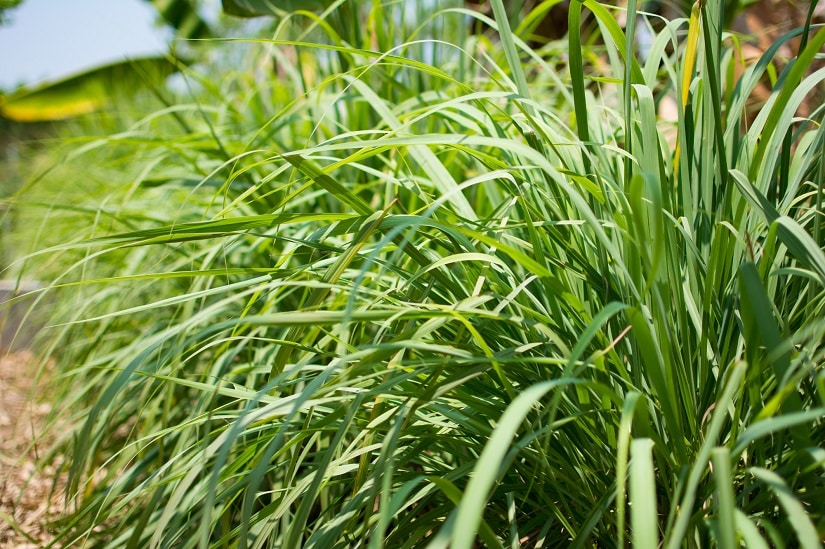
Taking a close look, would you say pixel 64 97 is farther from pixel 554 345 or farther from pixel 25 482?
pixel 554 345

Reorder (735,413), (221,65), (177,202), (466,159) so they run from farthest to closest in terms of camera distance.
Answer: (221,65)
(177,202)
(466,159)
(735,413)

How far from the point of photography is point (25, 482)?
142 cm

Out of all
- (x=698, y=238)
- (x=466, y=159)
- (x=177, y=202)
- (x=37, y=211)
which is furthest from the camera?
(x=37, y=211)

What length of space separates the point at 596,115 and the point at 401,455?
2.19 ft

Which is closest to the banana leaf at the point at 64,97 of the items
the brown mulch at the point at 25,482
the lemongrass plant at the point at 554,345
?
the brown mulch at the point at 25,482

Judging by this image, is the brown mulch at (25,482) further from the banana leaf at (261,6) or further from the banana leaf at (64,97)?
the banana leaf at (64,97)

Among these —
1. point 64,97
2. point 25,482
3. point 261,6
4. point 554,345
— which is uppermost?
point 261,6

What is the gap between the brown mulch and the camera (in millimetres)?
1195

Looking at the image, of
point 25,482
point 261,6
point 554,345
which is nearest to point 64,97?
point 261,6

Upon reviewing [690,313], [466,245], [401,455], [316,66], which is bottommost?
[401,455]

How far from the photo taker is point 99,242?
0.75 metres

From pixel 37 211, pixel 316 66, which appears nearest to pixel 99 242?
pixel 316 66

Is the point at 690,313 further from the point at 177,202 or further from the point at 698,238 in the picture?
the point at 177,202

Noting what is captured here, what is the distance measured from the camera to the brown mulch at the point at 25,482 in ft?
3.92
